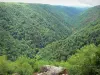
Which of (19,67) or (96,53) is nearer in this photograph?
(96,53)

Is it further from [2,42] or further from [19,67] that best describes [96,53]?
[2,42]

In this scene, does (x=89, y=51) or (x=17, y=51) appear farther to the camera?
(x=17, y=51)

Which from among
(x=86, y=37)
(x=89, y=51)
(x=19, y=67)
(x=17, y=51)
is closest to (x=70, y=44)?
(x=86, y=37)

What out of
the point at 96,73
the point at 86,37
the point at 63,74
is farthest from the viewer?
the point at 86,37

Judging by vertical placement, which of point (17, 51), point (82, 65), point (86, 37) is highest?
point (82, 65)

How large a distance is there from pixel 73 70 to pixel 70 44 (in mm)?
Result: 122433

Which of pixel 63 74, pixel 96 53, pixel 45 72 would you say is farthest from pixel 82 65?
pixel 45 72

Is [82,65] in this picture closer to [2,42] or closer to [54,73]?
[54,73]

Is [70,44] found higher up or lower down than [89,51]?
lower down

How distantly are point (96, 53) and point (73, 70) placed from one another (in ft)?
28.0

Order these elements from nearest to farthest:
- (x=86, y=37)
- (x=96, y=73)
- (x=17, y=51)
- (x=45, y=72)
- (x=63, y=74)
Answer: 1. (x=96, y=73)
2. (x=63, y=74)
3. (x=45, y=72)
4. (x=86, y=37)
5. (x=17, y=51)

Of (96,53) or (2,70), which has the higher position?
(96,53)

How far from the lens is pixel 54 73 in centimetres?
7400

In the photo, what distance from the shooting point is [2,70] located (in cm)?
7406
